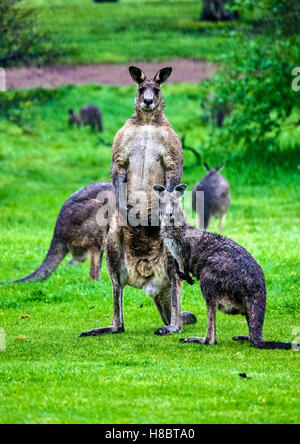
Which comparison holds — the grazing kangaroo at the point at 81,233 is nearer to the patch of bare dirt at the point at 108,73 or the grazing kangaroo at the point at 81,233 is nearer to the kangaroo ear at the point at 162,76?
the kangaroo ear at the point at 162,76

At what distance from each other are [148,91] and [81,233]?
3.18 meters

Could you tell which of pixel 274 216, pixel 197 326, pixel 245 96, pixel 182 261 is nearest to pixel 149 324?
Result: pixel 197 326

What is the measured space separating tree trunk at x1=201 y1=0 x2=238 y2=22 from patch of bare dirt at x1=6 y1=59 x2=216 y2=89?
3361 mm

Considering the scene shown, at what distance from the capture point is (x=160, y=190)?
7.54 m

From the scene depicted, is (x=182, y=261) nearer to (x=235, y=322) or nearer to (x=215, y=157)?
(x=235, y=322)

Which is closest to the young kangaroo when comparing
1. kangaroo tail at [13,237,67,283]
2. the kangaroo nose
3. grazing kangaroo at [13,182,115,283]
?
the kangaroo nose

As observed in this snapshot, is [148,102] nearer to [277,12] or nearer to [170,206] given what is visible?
[170,206]

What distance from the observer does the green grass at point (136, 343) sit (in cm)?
547

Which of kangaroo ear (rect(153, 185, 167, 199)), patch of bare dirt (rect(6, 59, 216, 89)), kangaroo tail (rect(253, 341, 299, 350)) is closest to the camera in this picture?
kangaroo tail (rect(253, 341, 299, 350))

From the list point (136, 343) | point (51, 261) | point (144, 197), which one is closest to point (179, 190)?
point (144, 197)

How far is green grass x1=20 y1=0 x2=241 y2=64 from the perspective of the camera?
29.1m

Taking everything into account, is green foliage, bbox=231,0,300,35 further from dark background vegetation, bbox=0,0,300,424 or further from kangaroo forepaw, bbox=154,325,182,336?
kangaroo forepaw, bbox=154,325,182,336

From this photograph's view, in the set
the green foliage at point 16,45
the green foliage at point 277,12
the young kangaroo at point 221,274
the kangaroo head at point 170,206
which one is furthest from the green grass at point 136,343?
the green foliage at point 277,12

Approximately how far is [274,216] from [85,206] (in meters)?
6.06
